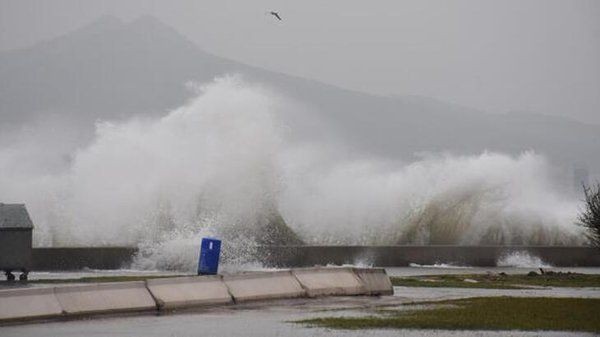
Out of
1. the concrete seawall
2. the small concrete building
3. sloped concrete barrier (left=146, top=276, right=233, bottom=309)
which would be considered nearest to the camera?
sloped concrete barrier (left=146, top=276, right=233, bottom=309)

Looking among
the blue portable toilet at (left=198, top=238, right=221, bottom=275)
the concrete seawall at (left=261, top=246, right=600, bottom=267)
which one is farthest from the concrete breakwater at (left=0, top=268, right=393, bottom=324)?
the concrete seawall at (left=261, top=246, right=600, bottom=267)

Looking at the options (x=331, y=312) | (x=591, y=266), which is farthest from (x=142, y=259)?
(x=331, y=312)

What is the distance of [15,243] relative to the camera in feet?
87.4

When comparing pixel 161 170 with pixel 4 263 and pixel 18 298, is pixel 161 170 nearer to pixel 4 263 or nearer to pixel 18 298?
pixel 4 263

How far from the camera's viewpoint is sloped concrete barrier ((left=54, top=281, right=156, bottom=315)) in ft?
59.4

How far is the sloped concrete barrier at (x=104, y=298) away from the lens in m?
18.1

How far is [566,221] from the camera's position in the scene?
1929 inches

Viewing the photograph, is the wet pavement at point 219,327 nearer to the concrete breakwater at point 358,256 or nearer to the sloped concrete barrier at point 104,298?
the sloped concrete barrier at point 104,298

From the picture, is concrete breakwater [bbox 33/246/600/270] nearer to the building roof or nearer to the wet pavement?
the building roof

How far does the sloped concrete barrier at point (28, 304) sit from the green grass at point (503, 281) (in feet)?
35.2

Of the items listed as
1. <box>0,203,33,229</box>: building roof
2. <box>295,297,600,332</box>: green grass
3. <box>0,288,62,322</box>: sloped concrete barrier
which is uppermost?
<box>0,203,33,229</box>: building roof

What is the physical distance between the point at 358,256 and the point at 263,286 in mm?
17274

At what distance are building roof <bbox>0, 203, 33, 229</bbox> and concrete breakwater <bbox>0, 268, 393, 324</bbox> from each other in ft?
21.7

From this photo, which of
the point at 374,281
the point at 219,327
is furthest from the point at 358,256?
the point at 219,327
